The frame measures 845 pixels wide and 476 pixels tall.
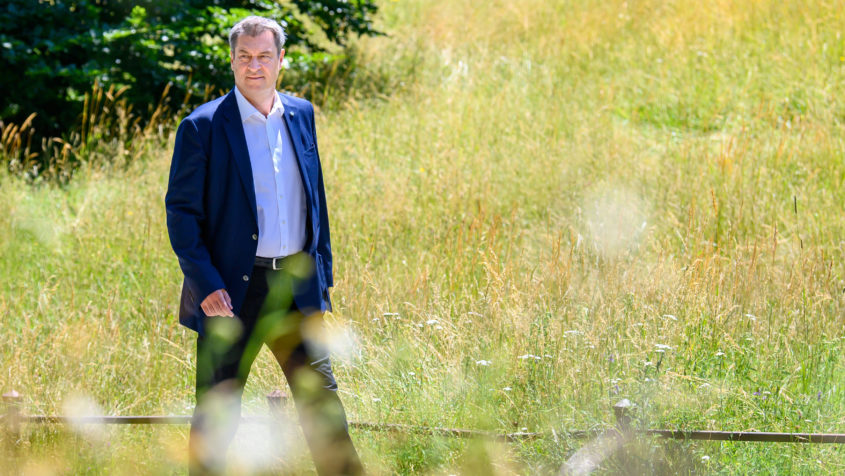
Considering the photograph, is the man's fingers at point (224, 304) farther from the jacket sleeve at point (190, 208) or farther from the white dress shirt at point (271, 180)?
the white dress shirt at point (271, 180)

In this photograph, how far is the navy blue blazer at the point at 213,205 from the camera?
3074 mm

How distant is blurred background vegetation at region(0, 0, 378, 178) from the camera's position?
8.45 metres

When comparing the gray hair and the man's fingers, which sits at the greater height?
the gray hair

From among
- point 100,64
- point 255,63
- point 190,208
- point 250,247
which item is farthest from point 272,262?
point 100,64

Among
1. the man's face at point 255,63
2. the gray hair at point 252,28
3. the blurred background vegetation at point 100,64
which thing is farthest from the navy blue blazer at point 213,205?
the blurred background vegetation at point 100,64

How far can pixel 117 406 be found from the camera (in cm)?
449

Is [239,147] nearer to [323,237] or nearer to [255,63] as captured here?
[255,63]

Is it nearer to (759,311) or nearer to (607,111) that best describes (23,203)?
(607,111)

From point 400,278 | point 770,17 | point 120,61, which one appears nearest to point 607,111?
point 770,17

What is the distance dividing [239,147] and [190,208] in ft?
0.93

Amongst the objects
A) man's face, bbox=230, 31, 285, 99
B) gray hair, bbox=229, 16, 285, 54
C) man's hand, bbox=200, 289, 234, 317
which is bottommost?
man's hand, bbox=200, 289, 234, 317

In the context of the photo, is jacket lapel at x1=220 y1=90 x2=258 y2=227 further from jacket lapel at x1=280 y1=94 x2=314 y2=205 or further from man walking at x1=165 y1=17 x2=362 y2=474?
jacket lapel at x1=280 y1=94 x2=314 y2=205

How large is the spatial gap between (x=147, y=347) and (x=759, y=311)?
3419mm

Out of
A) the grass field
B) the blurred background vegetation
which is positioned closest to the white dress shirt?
the grass field
